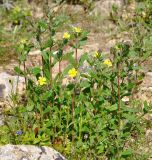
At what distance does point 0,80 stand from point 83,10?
263 centimetres

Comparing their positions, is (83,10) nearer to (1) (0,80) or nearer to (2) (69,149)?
(1) (0,80)

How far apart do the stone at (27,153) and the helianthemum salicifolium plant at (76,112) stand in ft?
0.79

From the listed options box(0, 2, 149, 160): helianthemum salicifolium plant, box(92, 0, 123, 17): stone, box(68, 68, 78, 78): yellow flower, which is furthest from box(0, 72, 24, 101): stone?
box(92, 0, 123, 17): stone

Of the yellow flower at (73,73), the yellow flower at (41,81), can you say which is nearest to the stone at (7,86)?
the yellow flower at (41,81)

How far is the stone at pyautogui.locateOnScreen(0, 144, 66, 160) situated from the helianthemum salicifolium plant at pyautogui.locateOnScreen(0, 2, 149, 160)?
9.4 inches

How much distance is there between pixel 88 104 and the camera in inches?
172

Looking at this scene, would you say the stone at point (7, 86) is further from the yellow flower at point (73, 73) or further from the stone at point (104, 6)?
the stone at point (104, 6)

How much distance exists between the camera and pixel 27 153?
385 centimetres

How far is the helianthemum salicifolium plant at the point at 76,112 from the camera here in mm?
4199

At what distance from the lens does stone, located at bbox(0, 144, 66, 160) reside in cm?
379

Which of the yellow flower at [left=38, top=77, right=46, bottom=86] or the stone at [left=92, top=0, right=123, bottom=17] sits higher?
the stone at [left=92, top=0, right=123, bottom=17]

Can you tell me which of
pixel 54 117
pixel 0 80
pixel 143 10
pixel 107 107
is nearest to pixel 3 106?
pixel 0 80

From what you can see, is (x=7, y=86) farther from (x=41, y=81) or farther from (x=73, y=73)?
(x=73, y=73)

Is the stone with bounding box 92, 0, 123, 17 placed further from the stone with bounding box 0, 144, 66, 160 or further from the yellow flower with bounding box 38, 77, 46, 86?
the stone with bounding box 0, 144, 66, 160
